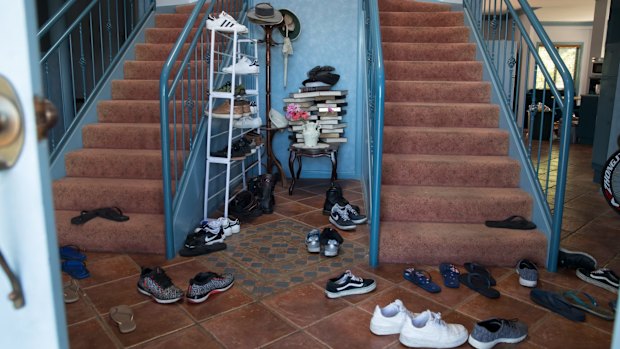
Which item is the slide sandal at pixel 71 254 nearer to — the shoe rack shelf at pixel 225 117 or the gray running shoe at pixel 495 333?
the shoe rack shelf at pixel 225 117

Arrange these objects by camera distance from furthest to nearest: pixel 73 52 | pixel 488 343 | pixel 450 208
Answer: pixel 73 52 < pixel 450 208 < pixel 488 343

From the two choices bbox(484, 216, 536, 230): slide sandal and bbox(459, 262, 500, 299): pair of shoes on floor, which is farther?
bbox(484, 216, 536, 230): slide sandal

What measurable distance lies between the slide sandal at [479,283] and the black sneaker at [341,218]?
1.02 meters

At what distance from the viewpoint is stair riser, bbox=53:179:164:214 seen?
128 inches

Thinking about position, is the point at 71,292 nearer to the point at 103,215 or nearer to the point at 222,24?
the point at 103,215

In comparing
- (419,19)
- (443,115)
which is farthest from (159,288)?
(419,19)

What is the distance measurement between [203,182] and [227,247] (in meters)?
0.63

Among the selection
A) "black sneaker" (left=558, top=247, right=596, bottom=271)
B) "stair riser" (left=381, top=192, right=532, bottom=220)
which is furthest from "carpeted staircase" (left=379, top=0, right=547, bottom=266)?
"black sneaker" (left=558, top=247, right=596, bottom=271)

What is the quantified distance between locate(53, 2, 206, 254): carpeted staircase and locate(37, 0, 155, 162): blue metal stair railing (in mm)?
201

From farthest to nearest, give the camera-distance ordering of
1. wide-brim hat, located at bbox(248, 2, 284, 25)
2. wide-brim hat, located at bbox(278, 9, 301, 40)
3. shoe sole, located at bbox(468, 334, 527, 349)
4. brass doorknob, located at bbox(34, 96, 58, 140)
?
1. wide-brim hat, located at bbox(278, 9, 301, 40)
2. wide-brim hat, located at bbox(248, 2, 284, 25)
3. shoe sole, located at bbox(468, 334, 527, 349)
4. brass doorknob, located at bbox(34, 96, 58, 140)

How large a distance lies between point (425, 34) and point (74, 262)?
148 inches

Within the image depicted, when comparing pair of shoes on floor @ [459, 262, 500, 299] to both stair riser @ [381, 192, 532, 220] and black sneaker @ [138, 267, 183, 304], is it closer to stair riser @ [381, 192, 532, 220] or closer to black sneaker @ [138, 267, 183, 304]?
stair riser @ [381, 192, 532, 220]

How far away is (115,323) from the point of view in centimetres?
218

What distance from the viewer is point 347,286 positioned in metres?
2.47
